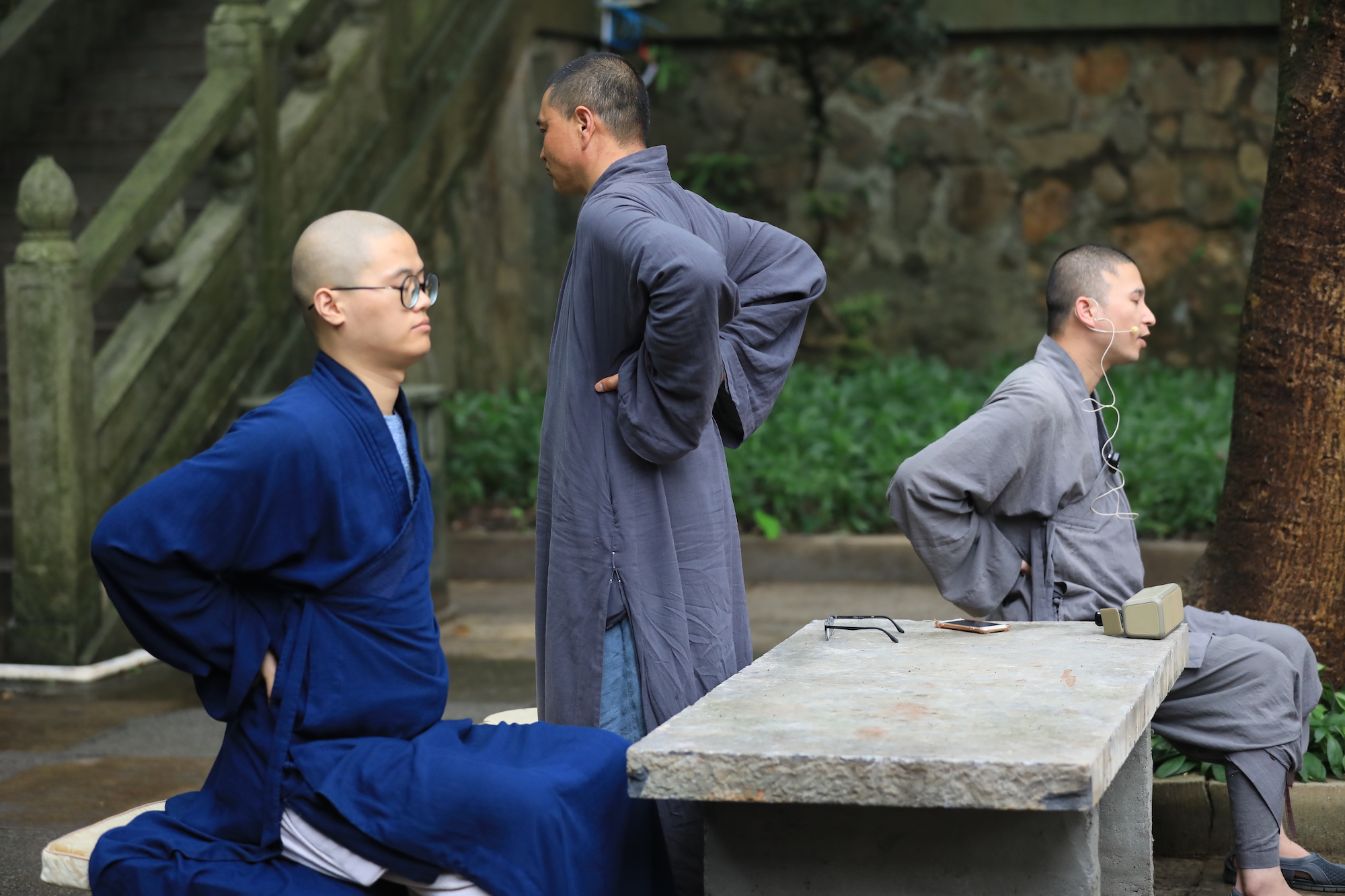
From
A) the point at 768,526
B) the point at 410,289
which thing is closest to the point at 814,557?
the point at 768,526

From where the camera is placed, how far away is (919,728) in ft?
8.48

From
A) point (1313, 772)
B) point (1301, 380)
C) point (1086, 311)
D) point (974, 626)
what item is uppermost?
point (1086, 311)

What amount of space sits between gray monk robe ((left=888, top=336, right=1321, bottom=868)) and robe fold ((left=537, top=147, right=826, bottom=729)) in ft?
1.91

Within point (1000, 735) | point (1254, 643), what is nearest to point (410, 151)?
point (1254, 643)

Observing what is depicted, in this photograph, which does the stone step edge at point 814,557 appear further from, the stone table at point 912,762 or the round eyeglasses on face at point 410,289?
the round eyeglasses on face at point 410,289

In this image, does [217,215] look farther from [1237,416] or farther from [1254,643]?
[1254,643]

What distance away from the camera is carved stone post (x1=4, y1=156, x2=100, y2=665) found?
20.0 feet

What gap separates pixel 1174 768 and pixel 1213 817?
0.16 metres

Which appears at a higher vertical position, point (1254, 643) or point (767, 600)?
point (1254, 643)

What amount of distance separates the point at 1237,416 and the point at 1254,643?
3.71 ft

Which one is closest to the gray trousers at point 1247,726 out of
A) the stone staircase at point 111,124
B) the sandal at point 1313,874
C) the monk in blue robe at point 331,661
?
the sandal at point 1313,874

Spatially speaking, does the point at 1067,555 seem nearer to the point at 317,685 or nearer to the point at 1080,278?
the point at 1080,278

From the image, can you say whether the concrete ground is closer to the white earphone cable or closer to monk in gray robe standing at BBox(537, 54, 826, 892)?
monk in gray robe standing at BBox(537, 54, 826, 892)

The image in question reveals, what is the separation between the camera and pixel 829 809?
2.77 metres
